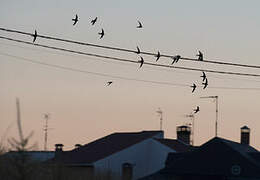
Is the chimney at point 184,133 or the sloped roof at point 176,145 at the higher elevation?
the chimney at point 184,133

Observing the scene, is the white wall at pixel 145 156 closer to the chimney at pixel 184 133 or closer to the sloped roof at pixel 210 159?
the sloped roof at pixel 210 159

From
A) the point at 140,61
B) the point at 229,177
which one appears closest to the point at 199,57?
the point at 140,61

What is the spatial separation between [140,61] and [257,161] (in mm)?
31828

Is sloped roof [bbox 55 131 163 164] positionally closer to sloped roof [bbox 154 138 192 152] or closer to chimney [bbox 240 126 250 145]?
sloped roof [bbox 154 138 192 152]

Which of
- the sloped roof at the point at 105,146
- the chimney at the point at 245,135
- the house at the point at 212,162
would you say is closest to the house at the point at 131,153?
the sloped roof at the point at 105,146

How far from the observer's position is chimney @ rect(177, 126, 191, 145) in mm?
66250

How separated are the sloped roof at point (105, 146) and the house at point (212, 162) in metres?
5.18

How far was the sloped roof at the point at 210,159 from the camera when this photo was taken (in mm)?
54028

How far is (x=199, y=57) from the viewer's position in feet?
79.4

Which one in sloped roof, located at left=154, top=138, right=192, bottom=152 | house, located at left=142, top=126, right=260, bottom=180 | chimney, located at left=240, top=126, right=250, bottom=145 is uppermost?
chimney, located at left=240, top=126, right=250, bottom=145

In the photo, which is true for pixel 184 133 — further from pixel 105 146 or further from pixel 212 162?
pixel 212 162

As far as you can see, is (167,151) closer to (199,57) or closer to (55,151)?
(55,151)

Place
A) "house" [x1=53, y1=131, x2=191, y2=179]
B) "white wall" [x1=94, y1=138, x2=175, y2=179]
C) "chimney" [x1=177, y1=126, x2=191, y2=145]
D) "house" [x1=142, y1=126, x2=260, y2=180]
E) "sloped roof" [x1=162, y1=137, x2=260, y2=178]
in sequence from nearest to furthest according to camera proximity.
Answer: "house" [x1=142, y1=126, x2=260, y2=180] < "sloped roof" [x1=162, y1=137, x2=260, y2=178] < "house" [x1=53, y1=131, x2=191, y2=179] < "white wall" [x1=94, y1=138, x2=175, y2=179] < "chimney" [x1=177, y1=126, x2=191, y2=145]

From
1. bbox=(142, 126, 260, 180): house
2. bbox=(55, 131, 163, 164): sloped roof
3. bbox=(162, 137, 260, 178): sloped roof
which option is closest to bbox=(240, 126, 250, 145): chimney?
bbox=(142, 126, 260, 180): house
